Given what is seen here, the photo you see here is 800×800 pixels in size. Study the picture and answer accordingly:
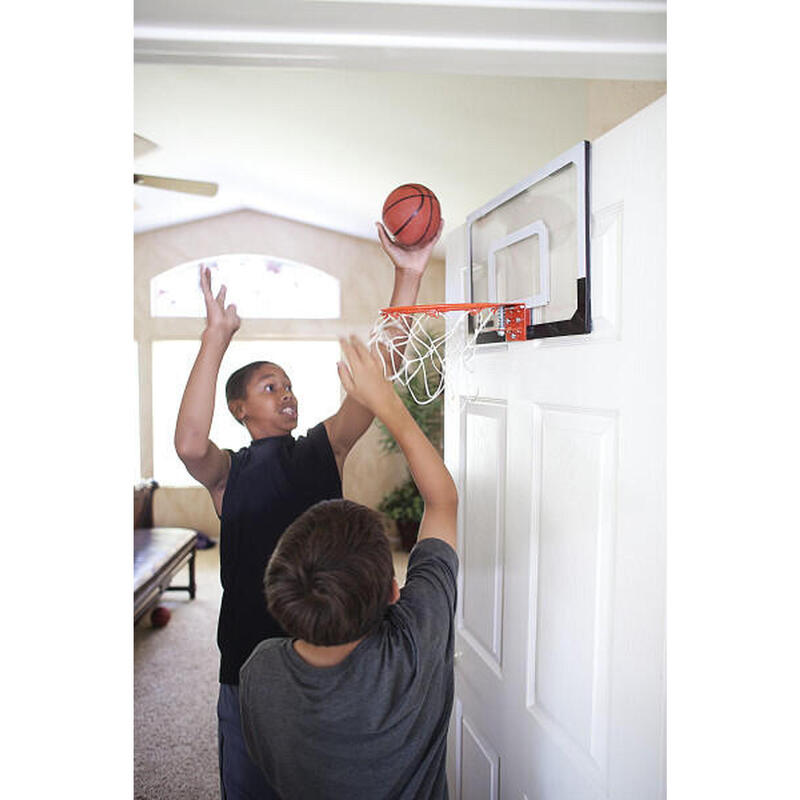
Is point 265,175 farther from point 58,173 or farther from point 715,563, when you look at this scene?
point 715,563

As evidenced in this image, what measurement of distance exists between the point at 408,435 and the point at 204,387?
1.17 ft

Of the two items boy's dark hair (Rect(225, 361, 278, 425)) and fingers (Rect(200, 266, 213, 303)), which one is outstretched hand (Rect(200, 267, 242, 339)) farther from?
boy's dark hair (Rect(225, 361, 278, 425))

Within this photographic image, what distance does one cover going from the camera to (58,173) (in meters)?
0.61

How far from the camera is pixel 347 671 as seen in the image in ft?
3.16

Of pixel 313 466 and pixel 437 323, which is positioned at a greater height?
pixel 437 323

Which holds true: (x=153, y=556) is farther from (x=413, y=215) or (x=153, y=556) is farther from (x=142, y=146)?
(x=413, y=215)

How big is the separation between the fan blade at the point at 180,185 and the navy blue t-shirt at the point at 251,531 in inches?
61.4

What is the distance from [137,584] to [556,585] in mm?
1951

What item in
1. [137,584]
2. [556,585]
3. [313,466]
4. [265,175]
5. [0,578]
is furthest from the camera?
[265,175]

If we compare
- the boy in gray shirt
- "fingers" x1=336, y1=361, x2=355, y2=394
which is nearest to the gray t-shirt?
the boy in gray shirt

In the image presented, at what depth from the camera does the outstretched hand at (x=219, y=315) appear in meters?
1.20

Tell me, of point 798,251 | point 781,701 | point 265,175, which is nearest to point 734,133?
point 798,251

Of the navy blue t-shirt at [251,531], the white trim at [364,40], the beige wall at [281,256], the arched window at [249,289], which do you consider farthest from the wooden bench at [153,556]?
the white trim at [364,40]

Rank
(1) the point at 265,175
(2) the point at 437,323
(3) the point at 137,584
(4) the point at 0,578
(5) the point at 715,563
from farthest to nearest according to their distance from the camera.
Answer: (2) the point at 437,323 < (1) the point at 265,175 < (3) the point at 137,584 < (5) the point at 715,563 < (4) the point at 0,578
